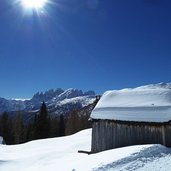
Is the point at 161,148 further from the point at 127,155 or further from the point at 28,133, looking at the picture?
the point at 28,133

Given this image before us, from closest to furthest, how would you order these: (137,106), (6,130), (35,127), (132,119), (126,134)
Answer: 1. (132,119)
2. (126,134)
3. (137,106)
4. (35,127)
5. (6,130)

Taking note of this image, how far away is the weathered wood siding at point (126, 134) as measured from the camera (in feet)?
54.3

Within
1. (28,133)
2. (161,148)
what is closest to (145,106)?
(161,148)

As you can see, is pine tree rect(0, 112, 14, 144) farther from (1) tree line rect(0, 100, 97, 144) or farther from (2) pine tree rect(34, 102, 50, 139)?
(2) pine tree rect(34, 102, 50, 139)

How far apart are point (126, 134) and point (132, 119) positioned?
3.66ft

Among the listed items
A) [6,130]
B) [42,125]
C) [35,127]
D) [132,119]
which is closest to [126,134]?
[132,119]

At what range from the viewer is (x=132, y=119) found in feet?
58.6

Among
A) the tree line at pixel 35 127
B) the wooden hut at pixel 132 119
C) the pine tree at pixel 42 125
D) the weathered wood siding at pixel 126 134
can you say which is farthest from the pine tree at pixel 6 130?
the weathered wood siding at pixel 126 134

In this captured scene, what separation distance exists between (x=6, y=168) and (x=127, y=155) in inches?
372

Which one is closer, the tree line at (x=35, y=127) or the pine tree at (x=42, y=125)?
the pine tree at (x=42, y=125)

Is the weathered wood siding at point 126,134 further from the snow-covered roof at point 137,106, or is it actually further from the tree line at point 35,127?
the tree line at point 35,127

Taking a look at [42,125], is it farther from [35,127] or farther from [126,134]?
[126,134]

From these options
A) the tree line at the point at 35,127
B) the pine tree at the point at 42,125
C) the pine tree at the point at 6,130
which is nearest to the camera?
the pine tree at the point at 42,125

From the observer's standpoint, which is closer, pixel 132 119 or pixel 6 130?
pixel 132 119
